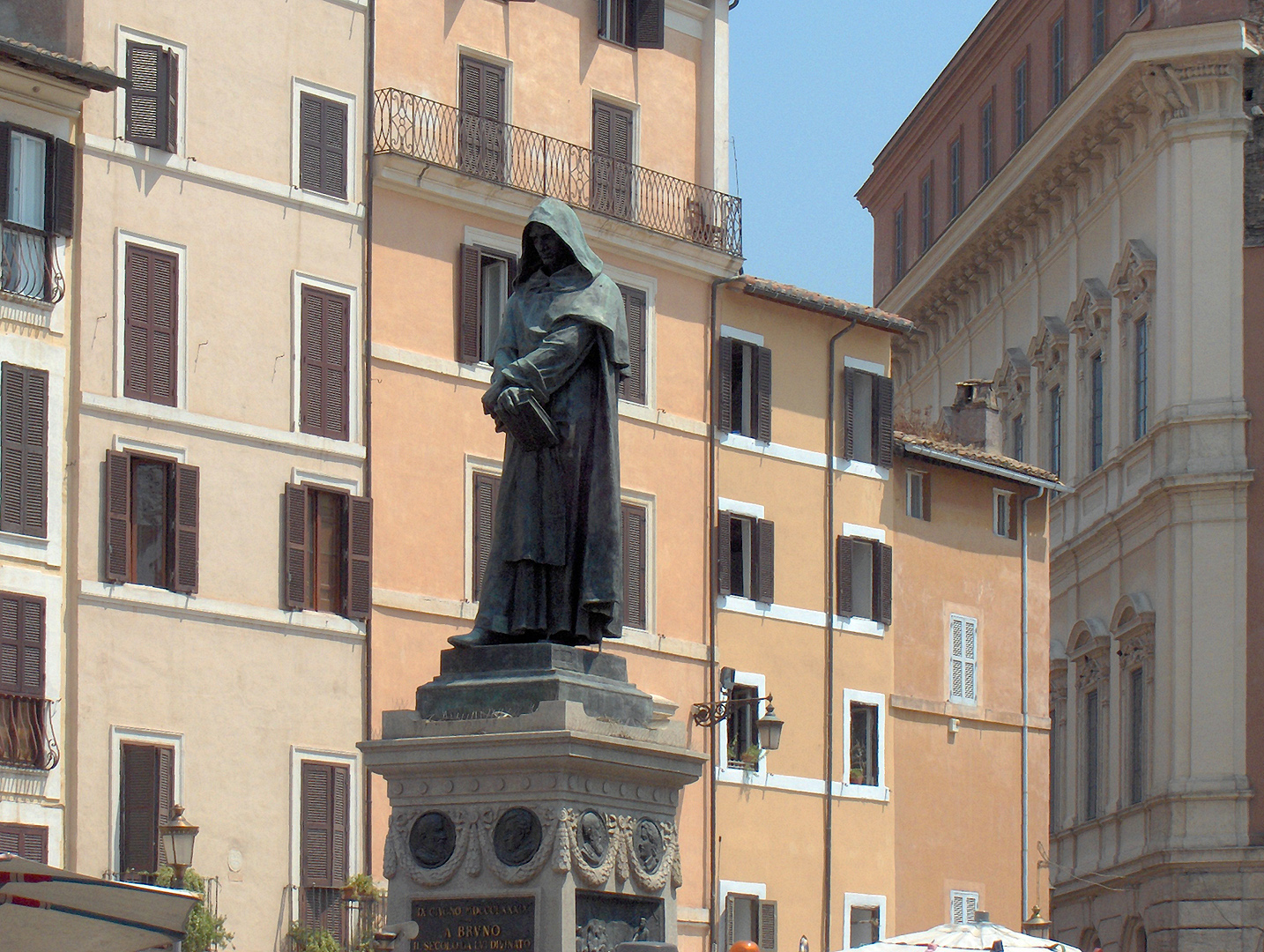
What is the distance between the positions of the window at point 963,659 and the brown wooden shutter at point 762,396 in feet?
18.3

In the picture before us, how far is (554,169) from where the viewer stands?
139 feet

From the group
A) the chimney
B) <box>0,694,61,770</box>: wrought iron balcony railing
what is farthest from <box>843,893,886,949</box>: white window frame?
<box>0,694,61,770</box>: wrought iron balcony railing

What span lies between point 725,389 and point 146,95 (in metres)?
11.6

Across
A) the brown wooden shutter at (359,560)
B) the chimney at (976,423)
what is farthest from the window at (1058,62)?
the brown wooden shutter at (359,560)

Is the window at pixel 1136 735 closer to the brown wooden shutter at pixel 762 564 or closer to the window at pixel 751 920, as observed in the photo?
the brown wooden shutter at pixel 762 564

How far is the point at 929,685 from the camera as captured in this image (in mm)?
47938

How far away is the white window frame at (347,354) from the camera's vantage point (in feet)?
124

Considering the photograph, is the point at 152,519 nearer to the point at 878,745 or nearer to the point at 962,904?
the point at 878,745

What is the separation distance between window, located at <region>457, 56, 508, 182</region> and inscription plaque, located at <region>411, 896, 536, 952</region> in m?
27.2

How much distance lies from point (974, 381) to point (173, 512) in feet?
74.4

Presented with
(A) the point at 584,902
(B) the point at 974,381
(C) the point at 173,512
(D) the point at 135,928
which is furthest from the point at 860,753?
(A) the point at 584,902

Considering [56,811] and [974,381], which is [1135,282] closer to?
[974,381]

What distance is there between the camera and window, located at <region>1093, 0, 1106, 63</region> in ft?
198

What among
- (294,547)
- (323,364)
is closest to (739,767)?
(294,547)
